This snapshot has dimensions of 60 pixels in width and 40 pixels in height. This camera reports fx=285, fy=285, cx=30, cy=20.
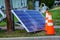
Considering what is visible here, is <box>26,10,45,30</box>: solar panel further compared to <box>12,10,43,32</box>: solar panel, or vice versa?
<box>26,10,45,30</box>: solar panel

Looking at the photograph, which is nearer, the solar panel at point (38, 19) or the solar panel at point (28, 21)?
the solar panel at point (28, 21)

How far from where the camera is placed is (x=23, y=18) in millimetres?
13383

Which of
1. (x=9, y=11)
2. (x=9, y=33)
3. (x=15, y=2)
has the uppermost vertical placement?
(x=9, y=11)

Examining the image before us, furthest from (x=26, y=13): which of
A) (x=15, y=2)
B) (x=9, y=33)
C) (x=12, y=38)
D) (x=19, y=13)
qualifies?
(x=15, y=2)

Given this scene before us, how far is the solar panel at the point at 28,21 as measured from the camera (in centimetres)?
1303

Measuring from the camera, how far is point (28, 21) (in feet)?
44.1

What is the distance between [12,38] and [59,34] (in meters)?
2.26

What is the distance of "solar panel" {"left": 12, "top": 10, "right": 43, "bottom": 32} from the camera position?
13031mm

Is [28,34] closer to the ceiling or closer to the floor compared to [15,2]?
closer to the ceiling

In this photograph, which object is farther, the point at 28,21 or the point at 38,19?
the point at 38,19

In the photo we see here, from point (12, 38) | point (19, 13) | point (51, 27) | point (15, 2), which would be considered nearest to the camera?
point (12, 38)

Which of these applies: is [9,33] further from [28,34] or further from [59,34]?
[59,34]

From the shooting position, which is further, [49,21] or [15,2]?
[15,2]

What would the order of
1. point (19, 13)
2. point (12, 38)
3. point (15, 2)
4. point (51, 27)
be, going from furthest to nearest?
point (15, 2) < point (19, 13) < point (51, 27) < point (12, 38)
